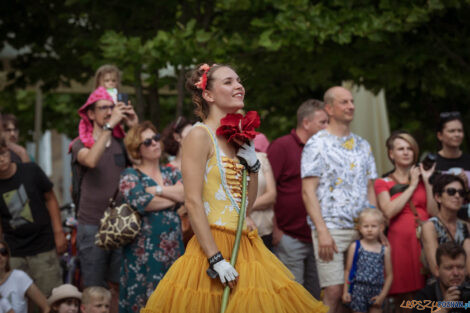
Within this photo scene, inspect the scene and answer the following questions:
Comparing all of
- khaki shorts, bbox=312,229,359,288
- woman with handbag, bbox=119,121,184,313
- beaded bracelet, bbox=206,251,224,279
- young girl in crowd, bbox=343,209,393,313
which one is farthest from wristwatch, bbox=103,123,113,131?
beaded bracelet, bbox=206,251,224,279

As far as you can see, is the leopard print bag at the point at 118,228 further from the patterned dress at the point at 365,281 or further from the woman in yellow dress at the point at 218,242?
the woman in yellow dress at the point at 218,242

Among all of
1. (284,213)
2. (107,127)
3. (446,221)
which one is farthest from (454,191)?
(107,127)

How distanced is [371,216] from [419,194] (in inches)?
44.5

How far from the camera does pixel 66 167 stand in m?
27.6

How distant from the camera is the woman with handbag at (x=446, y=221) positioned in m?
7.53

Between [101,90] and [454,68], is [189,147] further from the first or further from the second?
[454,68]

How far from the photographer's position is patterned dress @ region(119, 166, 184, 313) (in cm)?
685

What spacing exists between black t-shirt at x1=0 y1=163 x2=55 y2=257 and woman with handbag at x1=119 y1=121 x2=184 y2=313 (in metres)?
1.26

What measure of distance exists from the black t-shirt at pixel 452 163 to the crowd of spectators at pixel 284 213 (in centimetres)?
2

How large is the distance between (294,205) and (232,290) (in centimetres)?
343

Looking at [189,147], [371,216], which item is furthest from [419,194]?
[189,147]

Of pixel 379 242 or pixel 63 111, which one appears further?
pixel 63 111

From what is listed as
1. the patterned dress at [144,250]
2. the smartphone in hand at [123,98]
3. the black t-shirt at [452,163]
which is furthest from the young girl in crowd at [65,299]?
the black t-shirt at [452,163]

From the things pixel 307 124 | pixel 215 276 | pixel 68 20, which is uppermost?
pixel 68 20
